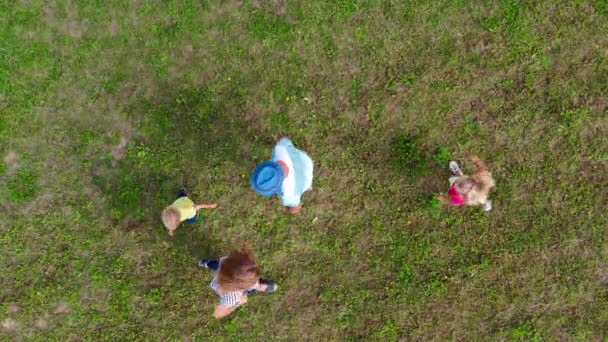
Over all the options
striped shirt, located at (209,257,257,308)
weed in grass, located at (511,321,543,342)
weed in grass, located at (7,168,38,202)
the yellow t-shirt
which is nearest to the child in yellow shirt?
the yellow t-shirt

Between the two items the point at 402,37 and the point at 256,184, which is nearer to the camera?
the point at 256,184

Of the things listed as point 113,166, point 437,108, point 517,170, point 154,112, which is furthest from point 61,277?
point 517,170

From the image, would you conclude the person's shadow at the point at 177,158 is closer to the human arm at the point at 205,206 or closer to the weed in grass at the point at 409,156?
the human arm at the point at 205,206

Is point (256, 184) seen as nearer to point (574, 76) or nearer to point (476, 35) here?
point (476, 35)

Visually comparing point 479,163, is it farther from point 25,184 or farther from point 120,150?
point 25,184

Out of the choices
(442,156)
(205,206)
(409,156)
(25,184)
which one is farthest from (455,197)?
(25,184)

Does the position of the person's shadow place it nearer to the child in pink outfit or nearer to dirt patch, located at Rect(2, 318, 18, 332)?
dirt patch, located at Rect(2, 318, 18, 332)

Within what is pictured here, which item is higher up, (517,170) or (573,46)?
A: (573,46)
